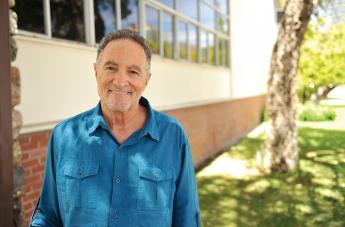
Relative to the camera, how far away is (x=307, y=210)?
659cm

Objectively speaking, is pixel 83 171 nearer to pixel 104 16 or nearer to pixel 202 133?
pixel 104 16

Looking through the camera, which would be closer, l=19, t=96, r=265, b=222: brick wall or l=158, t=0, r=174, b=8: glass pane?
l=19, t=96, r=265, b=222: brick wall

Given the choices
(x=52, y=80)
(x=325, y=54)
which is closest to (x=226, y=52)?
(x=52, y=80)

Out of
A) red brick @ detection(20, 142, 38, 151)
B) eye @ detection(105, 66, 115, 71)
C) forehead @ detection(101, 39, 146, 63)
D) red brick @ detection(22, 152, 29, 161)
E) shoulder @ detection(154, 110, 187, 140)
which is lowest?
red brick @ detection(22, 152, 29, 161)

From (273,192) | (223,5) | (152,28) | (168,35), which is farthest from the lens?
(223,5)

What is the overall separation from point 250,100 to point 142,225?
637 inches

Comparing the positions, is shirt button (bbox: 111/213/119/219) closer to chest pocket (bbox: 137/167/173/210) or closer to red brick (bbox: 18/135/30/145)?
chest pocket (bbox: 137/167/173/210)

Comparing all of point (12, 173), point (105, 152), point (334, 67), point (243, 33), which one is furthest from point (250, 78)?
point (105, 152)

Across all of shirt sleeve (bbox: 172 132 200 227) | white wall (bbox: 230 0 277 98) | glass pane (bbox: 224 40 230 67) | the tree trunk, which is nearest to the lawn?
the tree trunk

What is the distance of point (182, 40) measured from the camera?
9.64 m

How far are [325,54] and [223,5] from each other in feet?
38.5

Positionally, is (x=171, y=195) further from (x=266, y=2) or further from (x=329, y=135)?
(x=266, y=2)

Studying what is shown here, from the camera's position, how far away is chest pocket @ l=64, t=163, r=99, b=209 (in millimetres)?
1845

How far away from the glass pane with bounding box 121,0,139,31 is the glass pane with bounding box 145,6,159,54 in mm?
453
